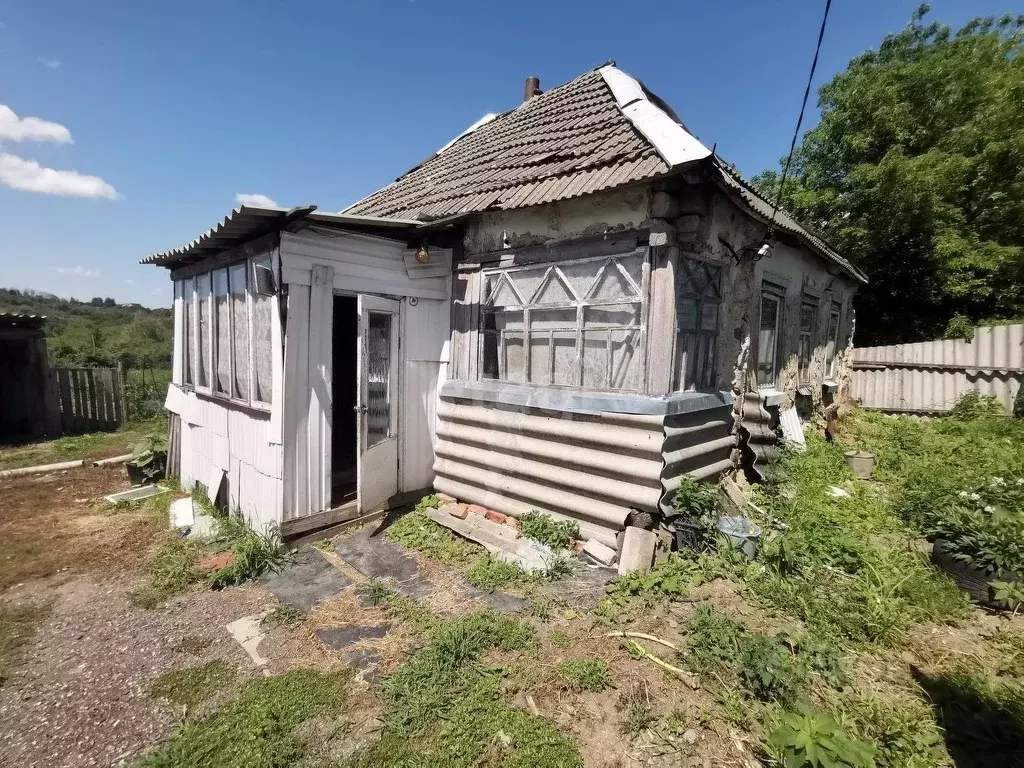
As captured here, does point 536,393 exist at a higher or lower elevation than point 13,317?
lower

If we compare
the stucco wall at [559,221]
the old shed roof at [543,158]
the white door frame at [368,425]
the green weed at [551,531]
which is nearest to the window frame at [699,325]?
the stucco wall at [559,221]

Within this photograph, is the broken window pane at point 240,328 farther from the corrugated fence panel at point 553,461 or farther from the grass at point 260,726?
the grass at point 260,726

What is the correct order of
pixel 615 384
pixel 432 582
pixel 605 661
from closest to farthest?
pixel 605 661 → pixel 432 582 → pixel 615 384

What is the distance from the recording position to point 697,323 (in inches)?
195

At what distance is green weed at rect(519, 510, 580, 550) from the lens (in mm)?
4590

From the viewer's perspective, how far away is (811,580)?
12.9 ft

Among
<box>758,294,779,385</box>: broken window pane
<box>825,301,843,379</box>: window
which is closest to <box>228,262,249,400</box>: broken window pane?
<box>758,294,779,385</box>: broken window pane

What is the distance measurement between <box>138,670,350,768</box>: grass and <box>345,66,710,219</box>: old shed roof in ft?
14.5

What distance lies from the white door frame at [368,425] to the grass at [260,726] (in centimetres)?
246

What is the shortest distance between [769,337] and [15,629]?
9.40 metres

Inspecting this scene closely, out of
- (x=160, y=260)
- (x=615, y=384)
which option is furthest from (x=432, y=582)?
(x=160, y=260)

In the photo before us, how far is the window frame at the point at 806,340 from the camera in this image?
841cm

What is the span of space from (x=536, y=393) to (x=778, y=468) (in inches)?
143

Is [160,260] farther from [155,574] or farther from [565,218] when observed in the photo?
[565,218]
